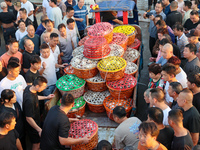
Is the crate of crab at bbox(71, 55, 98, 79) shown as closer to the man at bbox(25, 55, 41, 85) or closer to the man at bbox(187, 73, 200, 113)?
the man at bbox(25, 55, 41, 85)

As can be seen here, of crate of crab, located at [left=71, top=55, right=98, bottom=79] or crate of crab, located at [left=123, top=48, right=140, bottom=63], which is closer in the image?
crate of crab, located at [left=71, top=55, right=98, bottom=79]

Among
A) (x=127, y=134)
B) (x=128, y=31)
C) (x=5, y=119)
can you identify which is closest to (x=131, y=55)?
(x=128, y=31)

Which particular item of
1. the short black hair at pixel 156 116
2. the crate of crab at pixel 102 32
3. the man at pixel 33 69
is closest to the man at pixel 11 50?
the man at pixel 33 69

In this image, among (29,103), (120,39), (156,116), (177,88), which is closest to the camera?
(156,116)

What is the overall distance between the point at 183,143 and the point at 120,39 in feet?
9.67

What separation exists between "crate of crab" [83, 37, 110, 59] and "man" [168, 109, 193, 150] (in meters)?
1.98

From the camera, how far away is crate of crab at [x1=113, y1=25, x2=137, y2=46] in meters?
5.32

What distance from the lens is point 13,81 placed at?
12.3 ft

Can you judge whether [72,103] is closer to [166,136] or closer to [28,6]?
[166,136]

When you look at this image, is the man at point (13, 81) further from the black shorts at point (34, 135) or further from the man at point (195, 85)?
the man at point (195, 85)

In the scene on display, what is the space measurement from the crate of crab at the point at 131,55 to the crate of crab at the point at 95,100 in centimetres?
108

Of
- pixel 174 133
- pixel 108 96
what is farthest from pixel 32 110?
pixel 174 133

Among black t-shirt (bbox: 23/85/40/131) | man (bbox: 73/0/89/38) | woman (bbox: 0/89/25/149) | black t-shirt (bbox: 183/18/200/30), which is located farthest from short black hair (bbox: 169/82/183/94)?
man (bbox: 73/0/89/38)

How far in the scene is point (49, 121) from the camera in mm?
3066
